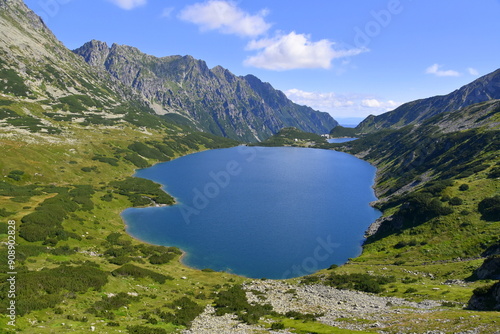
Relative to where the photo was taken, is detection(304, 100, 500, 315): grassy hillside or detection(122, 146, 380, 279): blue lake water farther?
detection(122, 146, 380, 279): blue lake water

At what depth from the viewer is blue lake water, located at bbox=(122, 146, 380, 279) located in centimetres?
7531

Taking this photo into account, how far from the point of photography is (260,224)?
328ft

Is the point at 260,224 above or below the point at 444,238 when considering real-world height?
above

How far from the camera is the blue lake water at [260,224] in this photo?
7531cm

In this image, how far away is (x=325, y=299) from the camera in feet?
148

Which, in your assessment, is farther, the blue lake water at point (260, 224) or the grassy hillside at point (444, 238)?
the blue lake water at point (260, 224)

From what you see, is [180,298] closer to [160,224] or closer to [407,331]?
[407,331]

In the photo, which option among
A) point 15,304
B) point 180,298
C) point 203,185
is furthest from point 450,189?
point 203,185

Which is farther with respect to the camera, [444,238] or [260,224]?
[260,224]

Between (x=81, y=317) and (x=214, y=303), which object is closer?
(x=81, y=317)

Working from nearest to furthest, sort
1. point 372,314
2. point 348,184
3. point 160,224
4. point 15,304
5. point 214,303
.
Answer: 1. point 15,304
2. point 372,314
3. point 214,303
4. point 160,224
5. point 348,184

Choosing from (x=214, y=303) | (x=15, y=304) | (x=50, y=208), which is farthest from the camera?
(x=50, y=208)

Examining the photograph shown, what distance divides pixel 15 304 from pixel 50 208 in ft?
186

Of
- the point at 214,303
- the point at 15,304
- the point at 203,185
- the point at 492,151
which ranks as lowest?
the point at 214,303
